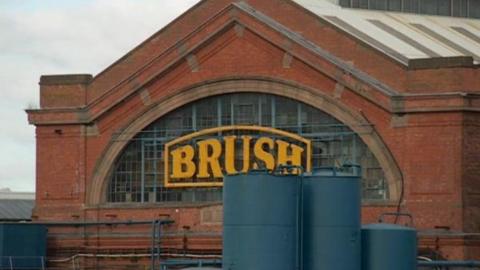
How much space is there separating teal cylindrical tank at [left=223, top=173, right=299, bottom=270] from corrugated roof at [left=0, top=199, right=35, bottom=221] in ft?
149

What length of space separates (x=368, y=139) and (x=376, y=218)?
108 inches

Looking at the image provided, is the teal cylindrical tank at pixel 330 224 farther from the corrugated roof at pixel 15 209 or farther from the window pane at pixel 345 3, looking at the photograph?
the corrugated roof at pixel 15 209

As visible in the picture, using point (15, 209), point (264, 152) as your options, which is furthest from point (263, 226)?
point (15, 209)

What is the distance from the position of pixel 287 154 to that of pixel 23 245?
10.9 metres

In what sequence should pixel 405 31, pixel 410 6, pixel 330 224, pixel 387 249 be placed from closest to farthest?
1. pixel 330 224
2. pixel 387 249
3. pixel 405 31
4. pixel 410 6

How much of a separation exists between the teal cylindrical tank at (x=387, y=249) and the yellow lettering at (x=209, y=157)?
17.4 metres

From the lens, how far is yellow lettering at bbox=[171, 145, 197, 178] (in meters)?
56.1

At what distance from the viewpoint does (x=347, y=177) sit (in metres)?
37.1

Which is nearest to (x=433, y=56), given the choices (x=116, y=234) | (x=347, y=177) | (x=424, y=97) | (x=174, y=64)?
(x=424, y=97)

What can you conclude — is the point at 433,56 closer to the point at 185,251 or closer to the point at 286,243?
the point at 185,251

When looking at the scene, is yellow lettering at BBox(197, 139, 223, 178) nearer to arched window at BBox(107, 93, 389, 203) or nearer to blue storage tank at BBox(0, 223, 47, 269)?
arched window at BBox(107, 93, 389, 203)

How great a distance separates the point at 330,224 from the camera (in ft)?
120

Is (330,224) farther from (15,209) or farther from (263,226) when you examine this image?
(15,209)

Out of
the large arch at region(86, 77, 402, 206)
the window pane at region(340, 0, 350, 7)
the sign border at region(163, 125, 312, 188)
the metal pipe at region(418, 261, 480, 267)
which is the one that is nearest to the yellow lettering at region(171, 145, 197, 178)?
the sign border at region(163, 125, 312, 188)
